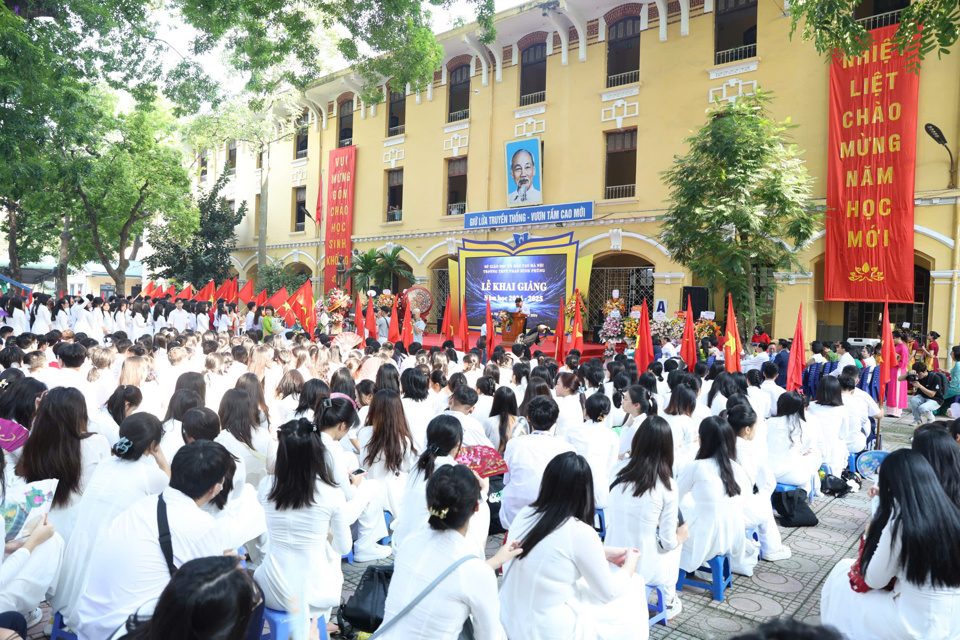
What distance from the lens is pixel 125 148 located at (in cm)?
2006

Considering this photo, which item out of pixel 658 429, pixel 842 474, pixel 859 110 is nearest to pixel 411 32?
pixel 658 429

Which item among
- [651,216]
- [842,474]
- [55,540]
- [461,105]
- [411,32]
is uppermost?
[461,105]

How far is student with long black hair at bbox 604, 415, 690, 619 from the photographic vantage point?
148 inches

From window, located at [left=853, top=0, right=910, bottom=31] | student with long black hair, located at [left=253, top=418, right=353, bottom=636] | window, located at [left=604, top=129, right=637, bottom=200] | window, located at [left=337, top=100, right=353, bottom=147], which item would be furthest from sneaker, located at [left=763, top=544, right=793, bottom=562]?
window, located at [left=337, top=100, right=353, bottom=147]

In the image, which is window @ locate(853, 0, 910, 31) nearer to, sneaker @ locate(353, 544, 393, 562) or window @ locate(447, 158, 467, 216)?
window @ locate(447, 158, 467, 216)

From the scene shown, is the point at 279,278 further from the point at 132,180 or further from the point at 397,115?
the point at 397,115

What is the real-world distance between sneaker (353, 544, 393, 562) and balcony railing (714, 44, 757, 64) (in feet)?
42.8

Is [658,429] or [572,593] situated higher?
[658,429]

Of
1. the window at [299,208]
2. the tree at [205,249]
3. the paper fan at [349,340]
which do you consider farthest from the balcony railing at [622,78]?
the tree at [205,249]

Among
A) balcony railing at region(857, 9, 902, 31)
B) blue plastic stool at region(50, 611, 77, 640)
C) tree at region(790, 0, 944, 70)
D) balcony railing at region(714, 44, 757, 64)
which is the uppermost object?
balcony railing at region(714, 44, 757, 64)

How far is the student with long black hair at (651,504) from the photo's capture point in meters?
3.76

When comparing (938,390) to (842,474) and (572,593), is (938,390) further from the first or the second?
(572,593)

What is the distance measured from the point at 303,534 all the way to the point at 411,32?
748 centimetres

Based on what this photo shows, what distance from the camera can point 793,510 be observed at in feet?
19.3
